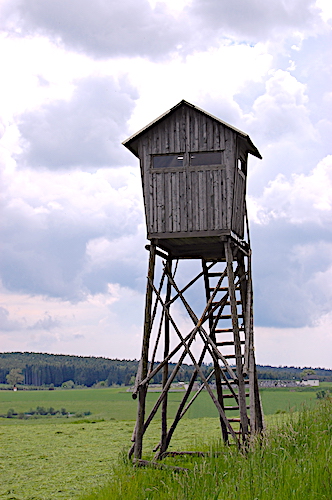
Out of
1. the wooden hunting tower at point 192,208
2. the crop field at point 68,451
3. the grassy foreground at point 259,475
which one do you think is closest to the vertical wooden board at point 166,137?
the wooden hunting tower at point 192,208

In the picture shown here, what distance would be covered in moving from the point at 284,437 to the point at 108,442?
30.4 feet

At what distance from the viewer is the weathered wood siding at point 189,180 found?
1424 cm

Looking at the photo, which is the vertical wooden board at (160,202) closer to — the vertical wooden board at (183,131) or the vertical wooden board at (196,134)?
the vertical wooden board at (183,131)

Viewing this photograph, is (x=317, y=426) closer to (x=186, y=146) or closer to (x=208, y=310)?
(x=208, y=310)

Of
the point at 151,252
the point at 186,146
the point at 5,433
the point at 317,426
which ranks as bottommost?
the point at 5,433

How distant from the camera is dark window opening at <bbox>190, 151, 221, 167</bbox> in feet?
47.7

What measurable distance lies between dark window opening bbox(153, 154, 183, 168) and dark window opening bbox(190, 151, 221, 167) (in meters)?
0.32

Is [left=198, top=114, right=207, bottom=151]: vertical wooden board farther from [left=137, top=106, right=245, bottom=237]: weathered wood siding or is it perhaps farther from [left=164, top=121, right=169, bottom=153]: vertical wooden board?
[left=164, top=121, right=169, bottom=153]: vertical wooden board

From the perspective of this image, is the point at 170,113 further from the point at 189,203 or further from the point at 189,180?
the point at 189,203

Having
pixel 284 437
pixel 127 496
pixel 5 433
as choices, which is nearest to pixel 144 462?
pixel 127 496

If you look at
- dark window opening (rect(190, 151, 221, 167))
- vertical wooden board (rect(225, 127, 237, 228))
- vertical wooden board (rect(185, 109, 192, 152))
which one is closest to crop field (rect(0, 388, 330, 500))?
vertical wooden board (rect(225, 127, 237, 228))

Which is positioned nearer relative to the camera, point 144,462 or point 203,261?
point 144,462

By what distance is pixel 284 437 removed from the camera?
11.8 metres

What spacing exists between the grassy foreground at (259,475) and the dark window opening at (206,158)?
6.31 metres
